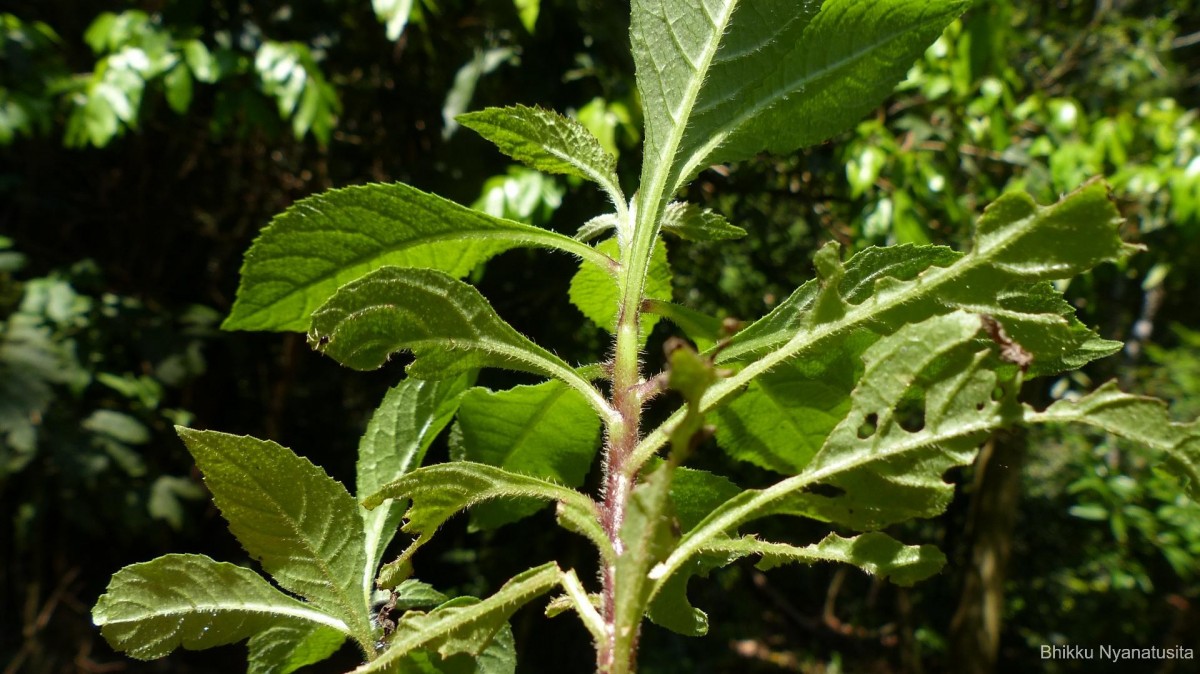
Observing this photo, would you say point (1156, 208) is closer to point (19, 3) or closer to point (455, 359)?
point (455, 359)

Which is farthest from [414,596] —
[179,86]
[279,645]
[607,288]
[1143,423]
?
[179,86]

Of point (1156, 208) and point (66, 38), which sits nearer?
point (1156, 208)

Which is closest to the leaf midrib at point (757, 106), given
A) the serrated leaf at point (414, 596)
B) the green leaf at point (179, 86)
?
the serrated leaf at point (414, 596)

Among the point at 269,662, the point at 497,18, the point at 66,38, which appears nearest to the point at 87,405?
the point at 66,38

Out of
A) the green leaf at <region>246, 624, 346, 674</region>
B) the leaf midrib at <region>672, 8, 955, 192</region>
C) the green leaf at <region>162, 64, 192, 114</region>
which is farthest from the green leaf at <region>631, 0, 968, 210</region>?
the green leaf at <region>162, 64, 192, 114</region>

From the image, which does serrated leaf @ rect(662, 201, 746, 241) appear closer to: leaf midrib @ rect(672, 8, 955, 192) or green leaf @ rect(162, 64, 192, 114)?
leaf midrib @ rect(672, 8, 955, 192)

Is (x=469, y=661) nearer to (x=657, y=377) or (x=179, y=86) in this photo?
(x=657, y=377)
